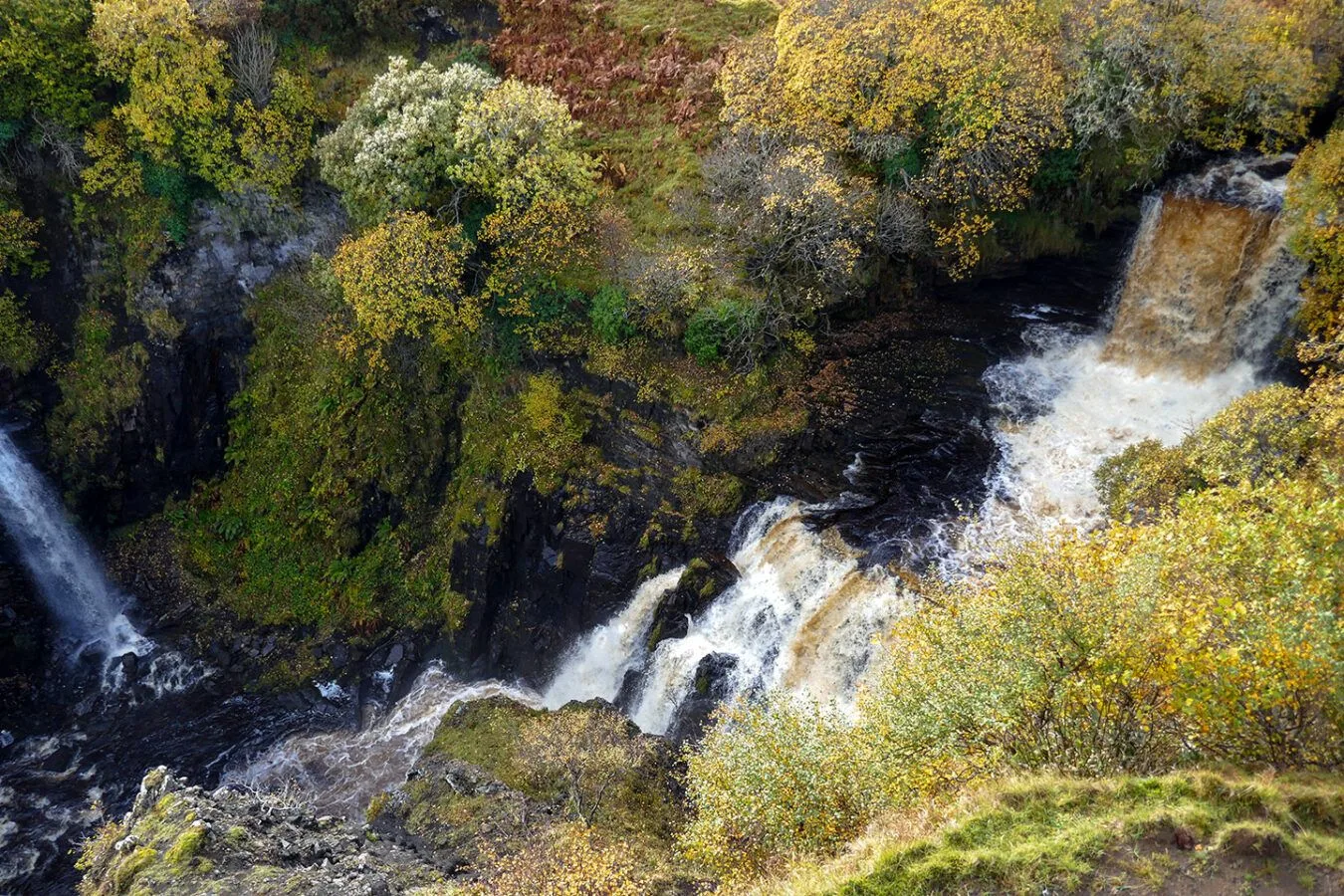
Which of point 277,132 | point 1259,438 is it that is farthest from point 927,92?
point 277,132

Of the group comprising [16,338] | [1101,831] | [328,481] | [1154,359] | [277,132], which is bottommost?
[1101,831]

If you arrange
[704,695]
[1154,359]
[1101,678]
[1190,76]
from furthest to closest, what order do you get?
[1154,359]
[1190,76]
[704,695]
[1101,678]

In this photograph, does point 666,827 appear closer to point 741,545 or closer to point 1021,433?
point 741,545

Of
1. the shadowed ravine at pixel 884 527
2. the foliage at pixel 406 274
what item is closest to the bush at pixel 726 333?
the shadowed ravine at pixel 884 527

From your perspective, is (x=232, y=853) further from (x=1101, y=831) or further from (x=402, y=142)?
(x=402, y=142)

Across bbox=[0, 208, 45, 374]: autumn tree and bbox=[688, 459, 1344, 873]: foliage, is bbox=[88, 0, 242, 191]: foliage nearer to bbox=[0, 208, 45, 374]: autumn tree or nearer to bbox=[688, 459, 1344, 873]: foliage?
bbox=[0, 208, 45, 374]: autumn tree

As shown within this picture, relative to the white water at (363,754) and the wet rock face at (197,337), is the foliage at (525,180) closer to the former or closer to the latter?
the wet rock face at (197,337)

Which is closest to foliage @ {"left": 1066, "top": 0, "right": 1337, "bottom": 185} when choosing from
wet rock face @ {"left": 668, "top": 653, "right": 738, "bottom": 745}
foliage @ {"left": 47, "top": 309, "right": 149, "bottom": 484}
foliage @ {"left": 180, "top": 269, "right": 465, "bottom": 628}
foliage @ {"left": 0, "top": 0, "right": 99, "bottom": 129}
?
wet rock face @ {"left": 668, "top": 653, "right": 738, "bottom": 745}

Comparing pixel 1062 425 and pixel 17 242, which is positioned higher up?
pixel 17 242
